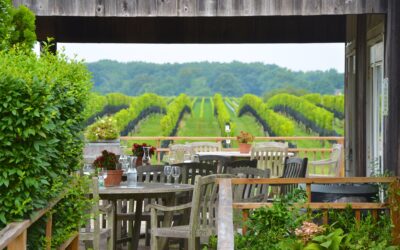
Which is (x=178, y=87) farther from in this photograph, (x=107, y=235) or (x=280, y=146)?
(x=107, y=235)

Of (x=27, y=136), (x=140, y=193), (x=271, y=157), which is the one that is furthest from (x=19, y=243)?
(x=271, y=157)

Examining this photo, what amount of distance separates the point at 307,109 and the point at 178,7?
32.2 metres

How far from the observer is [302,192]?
267 inches

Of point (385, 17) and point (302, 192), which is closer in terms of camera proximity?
point (302, 192)

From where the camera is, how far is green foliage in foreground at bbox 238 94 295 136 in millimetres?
30172

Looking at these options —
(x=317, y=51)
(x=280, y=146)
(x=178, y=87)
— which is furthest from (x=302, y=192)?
(x=178, y=87)

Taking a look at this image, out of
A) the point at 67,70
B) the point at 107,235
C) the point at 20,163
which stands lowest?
the point at 107,235

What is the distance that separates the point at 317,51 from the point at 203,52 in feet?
54.4

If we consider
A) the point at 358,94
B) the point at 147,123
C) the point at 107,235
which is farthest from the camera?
the point at 147,123

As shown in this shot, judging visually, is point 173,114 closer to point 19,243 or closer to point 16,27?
point 16,27

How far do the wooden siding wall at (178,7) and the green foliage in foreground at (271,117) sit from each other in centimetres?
2045

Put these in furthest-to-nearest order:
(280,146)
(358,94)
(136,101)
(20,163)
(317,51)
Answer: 1. (317,51)
2. (136,101)
3. (280,146)
4. (358,94)
5. (20,163)

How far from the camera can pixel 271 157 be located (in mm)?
13484

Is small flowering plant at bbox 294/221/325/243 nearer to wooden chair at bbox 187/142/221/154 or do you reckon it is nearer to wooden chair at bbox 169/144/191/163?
wooden chair at bbox 169/144/191/163
